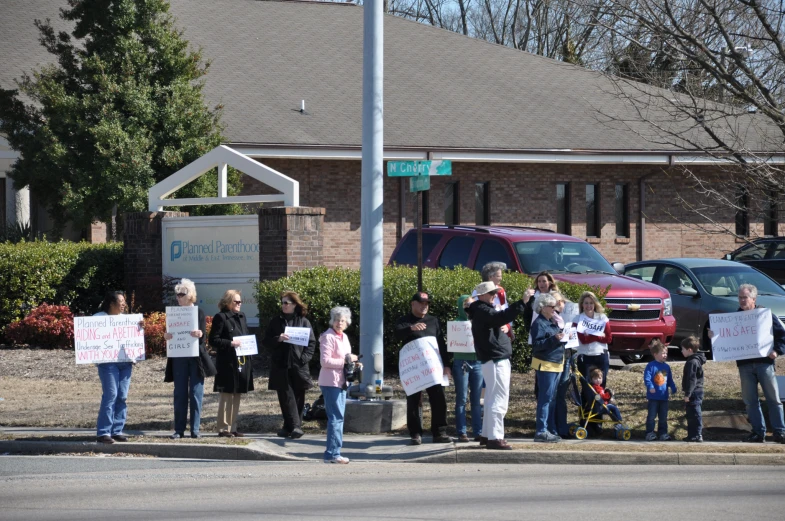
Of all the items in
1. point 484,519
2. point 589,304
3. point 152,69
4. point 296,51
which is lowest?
point 484,519

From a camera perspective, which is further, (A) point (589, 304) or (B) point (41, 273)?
(B) point (41, 273)

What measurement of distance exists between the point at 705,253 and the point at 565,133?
5.74 metres

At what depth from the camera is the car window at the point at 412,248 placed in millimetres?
17266

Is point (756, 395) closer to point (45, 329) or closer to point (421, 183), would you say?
point (421, 183)

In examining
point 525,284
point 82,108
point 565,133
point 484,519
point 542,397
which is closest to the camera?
point 484,519

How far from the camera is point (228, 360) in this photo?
1157 centimetres

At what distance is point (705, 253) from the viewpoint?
29.5 metres

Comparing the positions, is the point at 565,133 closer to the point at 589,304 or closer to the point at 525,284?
the point at 525,284

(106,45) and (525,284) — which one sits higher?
(106,45)

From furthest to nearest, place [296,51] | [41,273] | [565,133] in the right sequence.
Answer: [296,51] → [565,133] → [41,273]

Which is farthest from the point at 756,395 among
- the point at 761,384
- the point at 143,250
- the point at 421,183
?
the point at 143,250

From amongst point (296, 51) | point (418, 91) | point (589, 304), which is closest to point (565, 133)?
point (418, 91)

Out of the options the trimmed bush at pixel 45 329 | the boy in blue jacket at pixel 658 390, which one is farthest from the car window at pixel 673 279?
the trimmed bush at pixel 45 329

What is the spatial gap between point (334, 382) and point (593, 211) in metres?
19.7
